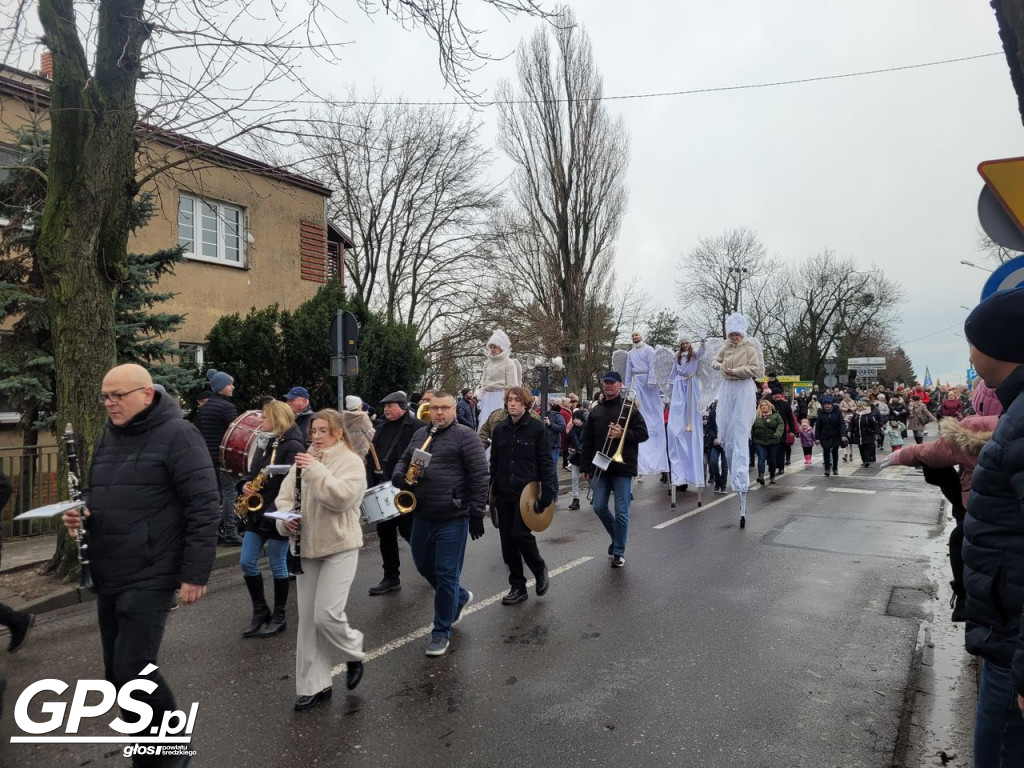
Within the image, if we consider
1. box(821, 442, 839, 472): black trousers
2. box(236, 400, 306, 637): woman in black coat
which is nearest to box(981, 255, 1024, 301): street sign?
box(236, 400, 306, 637): woman in black coat

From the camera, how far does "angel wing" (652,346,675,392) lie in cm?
1205

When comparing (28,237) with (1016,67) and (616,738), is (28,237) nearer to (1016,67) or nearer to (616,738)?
(616,738)

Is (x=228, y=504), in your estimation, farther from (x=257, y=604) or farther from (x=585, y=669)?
(x=585, y=669)

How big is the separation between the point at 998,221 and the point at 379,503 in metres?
4.25

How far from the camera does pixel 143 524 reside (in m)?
3.35

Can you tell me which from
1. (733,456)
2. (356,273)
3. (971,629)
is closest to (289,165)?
(733,456)

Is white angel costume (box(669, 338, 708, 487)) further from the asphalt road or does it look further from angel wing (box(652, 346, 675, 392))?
the asphalt road

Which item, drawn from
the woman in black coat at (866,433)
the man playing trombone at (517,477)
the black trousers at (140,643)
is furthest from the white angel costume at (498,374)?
the woman in black coat at (866,433)

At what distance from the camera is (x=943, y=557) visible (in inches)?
320

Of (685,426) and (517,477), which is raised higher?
(685,426)

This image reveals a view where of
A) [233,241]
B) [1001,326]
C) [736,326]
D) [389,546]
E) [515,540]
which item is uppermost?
[233,241]

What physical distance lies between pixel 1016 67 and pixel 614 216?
29.9m

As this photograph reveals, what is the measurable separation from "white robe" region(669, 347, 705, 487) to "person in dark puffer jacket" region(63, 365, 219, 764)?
9.13 metres

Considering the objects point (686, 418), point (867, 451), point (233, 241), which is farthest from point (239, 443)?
point (867, 451)
